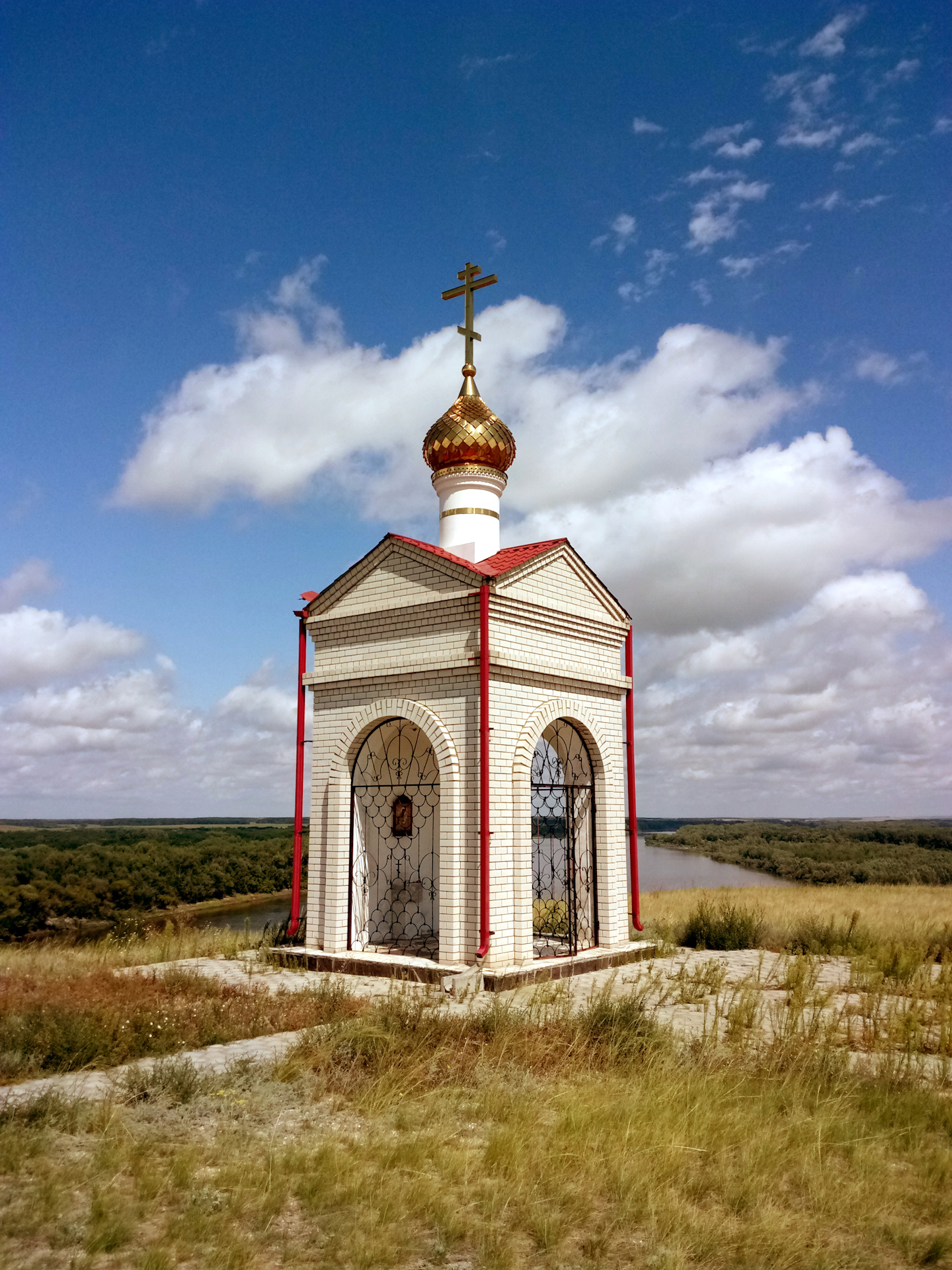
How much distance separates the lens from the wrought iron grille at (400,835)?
11.8m

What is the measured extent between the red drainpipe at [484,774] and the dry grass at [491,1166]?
3.05 metres

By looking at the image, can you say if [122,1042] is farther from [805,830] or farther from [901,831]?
[805,830]

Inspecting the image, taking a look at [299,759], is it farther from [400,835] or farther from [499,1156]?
[499,1156]

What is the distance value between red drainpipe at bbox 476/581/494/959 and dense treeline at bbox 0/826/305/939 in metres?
29.8

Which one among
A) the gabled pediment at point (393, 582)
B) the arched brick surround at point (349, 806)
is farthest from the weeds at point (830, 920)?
the gabled pediment at point (393, 582)

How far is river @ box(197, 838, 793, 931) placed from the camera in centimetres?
3009

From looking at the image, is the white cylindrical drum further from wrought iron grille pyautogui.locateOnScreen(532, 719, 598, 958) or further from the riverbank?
the riverbank

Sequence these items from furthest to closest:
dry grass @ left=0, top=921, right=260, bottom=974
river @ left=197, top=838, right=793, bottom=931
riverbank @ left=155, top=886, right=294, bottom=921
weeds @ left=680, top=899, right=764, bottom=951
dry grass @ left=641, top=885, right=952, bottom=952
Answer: riverbank @ left=155, top=886, right=294, bottom=921, river @ left=197, top=838, right=793, bottom=931, dry grass @ left=641, top=885, right=952, bottom=952, weeds @ left=680, top=899, right=764, bottom=951, dry grass @ left=0, top=921, right=260, bottom=974

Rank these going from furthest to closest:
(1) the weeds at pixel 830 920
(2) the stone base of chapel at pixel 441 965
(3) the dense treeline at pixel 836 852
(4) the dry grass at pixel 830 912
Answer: (3) the dense treeline at pixel 836 852
(4) the dry grass at pixel 830 912
(1) the weeds at pixel 830 920
(2) the stone base of chapel at pixel 441 965

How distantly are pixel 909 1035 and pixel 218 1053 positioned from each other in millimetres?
5186

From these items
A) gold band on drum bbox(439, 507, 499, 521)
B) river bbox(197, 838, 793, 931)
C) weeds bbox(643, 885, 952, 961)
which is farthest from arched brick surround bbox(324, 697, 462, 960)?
weeds bbox(643, 885, 952, 961)

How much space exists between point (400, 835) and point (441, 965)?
2701 mm

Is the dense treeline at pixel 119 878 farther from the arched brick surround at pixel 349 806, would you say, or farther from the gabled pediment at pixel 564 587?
the gabled pediment at pixel 564 587

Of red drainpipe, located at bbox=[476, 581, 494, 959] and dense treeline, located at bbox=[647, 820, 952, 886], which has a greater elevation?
red drainpipe, located at bbox=[476, 581, 494, 959]
